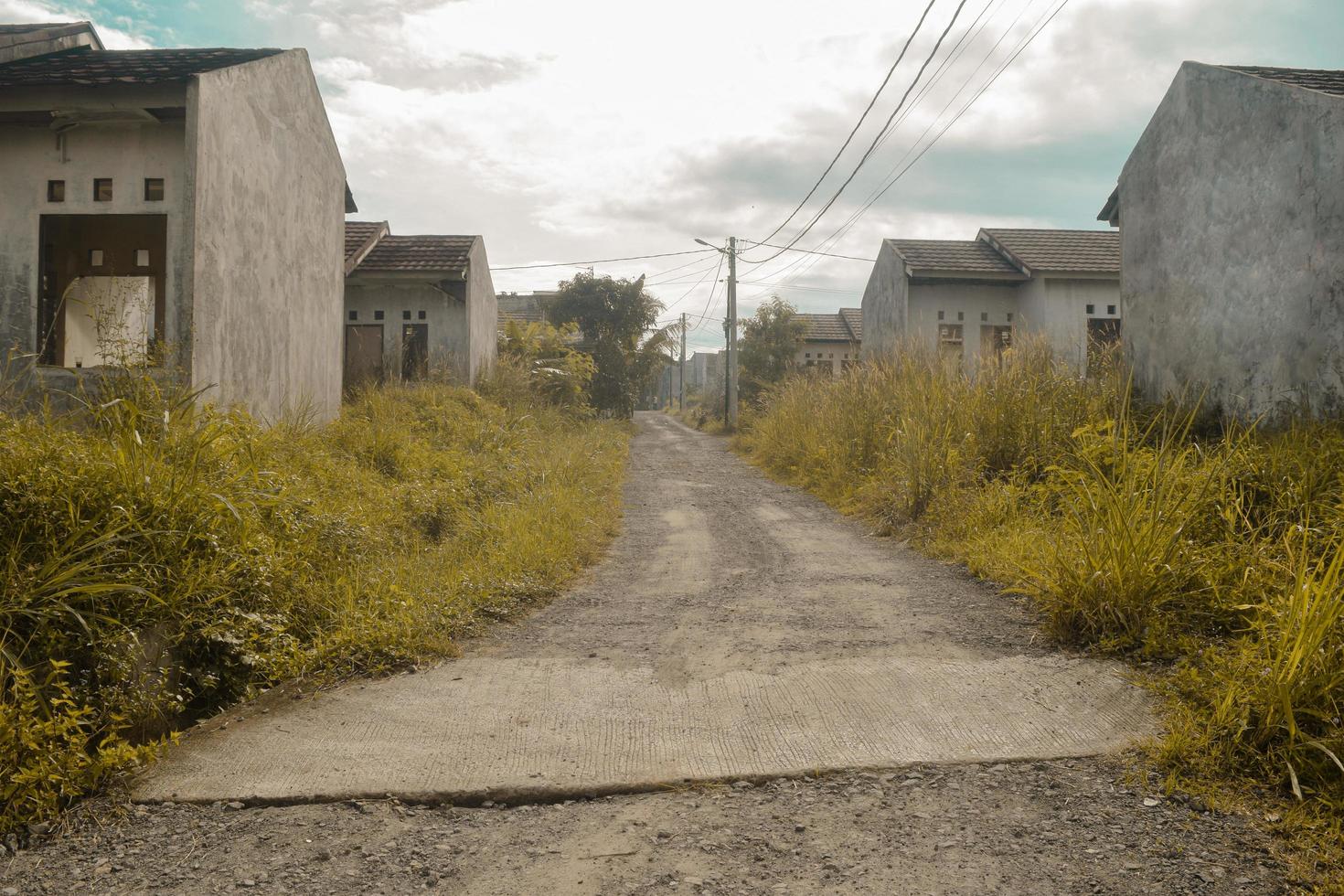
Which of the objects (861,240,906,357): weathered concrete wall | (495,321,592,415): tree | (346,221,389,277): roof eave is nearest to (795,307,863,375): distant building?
(861,240,906,357): weathered concrete wall

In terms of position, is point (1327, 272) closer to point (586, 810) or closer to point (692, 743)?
point (692, 743)

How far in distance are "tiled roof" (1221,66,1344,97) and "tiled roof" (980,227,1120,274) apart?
28.6 ft

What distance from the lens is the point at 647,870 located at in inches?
102

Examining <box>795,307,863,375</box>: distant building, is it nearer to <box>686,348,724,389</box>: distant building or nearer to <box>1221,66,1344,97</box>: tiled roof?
<box>1221,66,1344,97</box>: tiled roof

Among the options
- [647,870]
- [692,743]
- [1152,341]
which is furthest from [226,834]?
[1152,341]

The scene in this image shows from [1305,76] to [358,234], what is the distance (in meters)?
16.4

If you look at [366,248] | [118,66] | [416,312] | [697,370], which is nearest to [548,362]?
[416,312]

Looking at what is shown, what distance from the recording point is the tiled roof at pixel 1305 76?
861 cm

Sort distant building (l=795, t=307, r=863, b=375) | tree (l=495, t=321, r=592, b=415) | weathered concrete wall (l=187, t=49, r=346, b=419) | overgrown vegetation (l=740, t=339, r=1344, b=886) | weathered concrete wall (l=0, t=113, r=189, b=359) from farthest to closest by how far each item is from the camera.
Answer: distant building (l=795, t=307, r=863, b=375) → tree (l=495, t=321, r=592, b=415) → weathered concrete wall (l=0, t=113, r=189, b=359) → weathered concrete wall (l=187, t=49, r=346, b=419) → overgrown vegetation (l=740, t=339, r=1344, b=886)

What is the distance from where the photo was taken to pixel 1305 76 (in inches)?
366

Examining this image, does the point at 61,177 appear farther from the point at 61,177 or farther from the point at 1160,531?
the point at 1160,531

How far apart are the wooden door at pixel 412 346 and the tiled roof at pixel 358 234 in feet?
6.07

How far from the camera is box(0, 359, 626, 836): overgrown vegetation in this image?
3322 mm

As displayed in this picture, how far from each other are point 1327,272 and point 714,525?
18.5 feet
